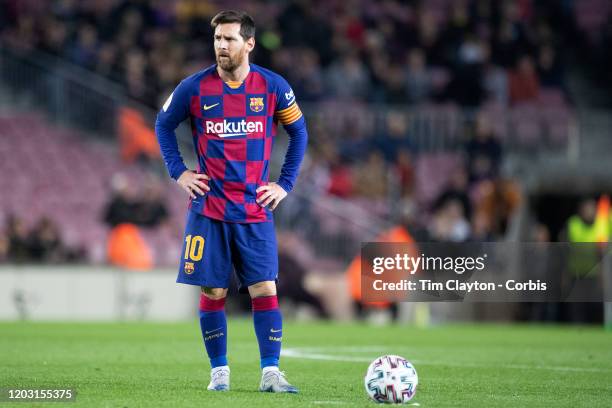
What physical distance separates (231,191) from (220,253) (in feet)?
1.20

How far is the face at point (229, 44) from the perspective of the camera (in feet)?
25.0

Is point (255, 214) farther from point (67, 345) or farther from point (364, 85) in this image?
point (364, 85)

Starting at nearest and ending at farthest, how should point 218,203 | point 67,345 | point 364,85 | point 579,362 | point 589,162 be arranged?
1. point 218,203
2. point 579,362
3. point 67,345
4. point 589,162
5. point 364,85

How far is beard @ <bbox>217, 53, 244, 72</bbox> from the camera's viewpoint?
25.1 ft

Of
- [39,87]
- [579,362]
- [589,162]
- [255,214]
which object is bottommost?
[579,362]

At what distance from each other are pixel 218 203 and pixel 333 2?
59.5 ft

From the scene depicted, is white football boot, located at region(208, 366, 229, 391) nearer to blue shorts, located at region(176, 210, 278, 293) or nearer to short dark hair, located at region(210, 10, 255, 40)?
blue shorts, located at region(176, 210, 278, 293)

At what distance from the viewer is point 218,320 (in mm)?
7895

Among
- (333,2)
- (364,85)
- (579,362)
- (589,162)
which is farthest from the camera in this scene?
(333,2)

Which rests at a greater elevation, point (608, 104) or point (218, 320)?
point (608, 104)

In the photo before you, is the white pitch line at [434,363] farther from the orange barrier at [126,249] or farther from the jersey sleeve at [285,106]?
the orange barrier at [126,249]

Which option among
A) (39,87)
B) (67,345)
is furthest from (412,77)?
(67,345)

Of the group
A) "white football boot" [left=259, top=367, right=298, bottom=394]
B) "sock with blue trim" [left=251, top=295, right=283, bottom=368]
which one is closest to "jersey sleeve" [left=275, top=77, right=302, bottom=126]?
"sock with blue trim" [left=251, top=295, right=283, bottom=368]
